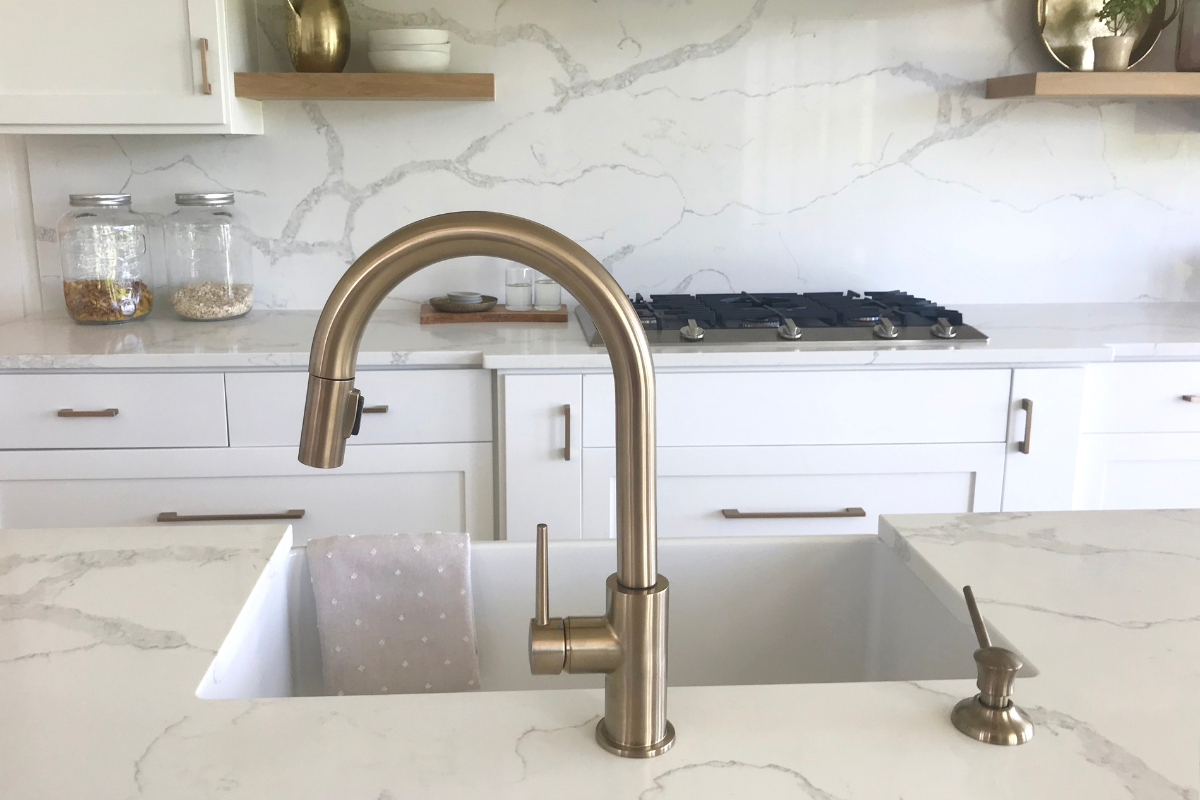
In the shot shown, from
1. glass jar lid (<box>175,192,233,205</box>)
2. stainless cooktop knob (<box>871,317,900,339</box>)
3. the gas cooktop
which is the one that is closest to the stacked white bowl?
glass jar lid (<box>175,192,233,205</box>)

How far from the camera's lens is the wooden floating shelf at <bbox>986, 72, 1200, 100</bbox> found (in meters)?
2.50

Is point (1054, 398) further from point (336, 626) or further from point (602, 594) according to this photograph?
point (336, 626)

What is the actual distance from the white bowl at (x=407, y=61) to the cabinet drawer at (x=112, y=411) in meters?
0.83

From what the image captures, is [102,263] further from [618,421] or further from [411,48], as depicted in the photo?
[618,421]

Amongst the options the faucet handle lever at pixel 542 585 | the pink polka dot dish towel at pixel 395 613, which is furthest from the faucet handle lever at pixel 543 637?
the pink polka dot dish towel at pixel 395 613

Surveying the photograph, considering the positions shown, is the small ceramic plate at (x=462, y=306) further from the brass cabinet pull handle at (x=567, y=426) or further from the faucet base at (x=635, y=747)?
the faucet base at (x=635, y=747)

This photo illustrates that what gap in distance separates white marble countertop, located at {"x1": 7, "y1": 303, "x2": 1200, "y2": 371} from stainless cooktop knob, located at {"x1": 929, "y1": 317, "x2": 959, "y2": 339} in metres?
0.06

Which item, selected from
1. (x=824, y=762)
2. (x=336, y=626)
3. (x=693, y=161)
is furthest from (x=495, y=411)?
(x=824, y=762)

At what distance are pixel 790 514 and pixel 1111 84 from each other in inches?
50.5

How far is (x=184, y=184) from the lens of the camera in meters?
2.72

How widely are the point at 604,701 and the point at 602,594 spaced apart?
0.41 meters

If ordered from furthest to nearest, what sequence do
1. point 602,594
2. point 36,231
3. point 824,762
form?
point 36,231
point 602,594
point 824,762

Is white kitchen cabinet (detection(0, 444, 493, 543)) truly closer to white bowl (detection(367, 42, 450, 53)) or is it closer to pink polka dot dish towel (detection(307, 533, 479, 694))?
white bowl (detection(367, 42, 450, 53))

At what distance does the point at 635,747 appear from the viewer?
2.62 ft
